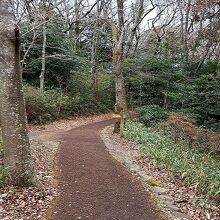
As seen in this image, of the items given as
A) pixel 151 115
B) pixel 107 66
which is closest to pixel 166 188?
pixel 151 115

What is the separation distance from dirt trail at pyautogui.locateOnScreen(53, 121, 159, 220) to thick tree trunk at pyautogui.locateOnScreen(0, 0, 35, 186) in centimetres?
89

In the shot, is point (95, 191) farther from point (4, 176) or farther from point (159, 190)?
point (4, 176)

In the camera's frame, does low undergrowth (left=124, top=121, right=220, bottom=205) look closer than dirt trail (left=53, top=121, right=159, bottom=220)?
No

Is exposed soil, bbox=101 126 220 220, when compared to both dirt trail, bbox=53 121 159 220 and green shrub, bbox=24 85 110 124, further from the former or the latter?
green shrub, bbox=24 85 110 124

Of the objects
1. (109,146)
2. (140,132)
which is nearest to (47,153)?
(109,146)

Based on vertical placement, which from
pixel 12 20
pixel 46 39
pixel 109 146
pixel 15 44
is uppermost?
pixel 46 39

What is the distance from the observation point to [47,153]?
8914 mm

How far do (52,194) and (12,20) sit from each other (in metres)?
3.15

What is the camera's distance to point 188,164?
8.32 m

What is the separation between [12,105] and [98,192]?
2300 millimetres

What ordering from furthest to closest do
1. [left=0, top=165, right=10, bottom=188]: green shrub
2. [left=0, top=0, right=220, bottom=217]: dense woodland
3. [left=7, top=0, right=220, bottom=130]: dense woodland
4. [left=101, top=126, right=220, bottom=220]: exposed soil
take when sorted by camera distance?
1. [left=7, top=0, right=220, bottom=130]: dense woodland
2. [left=0, top=0, right=220, bottom=217]: dense woodland
3. [left=0, top=165, right=10, bottom=188]: green shrub
4. [left=101, top=126, right=220, bottom=220]: exposed soil

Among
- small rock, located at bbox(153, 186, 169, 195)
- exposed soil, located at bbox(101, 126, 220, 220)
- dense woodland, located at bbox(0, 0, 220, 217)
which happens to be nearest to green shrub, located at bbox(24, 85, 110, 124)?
dense woodland, located at bbox(0, 0, 220, 217)

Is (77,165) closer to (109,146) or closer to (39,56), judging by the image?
(109,146)

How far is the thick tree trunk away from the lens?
5309mm
